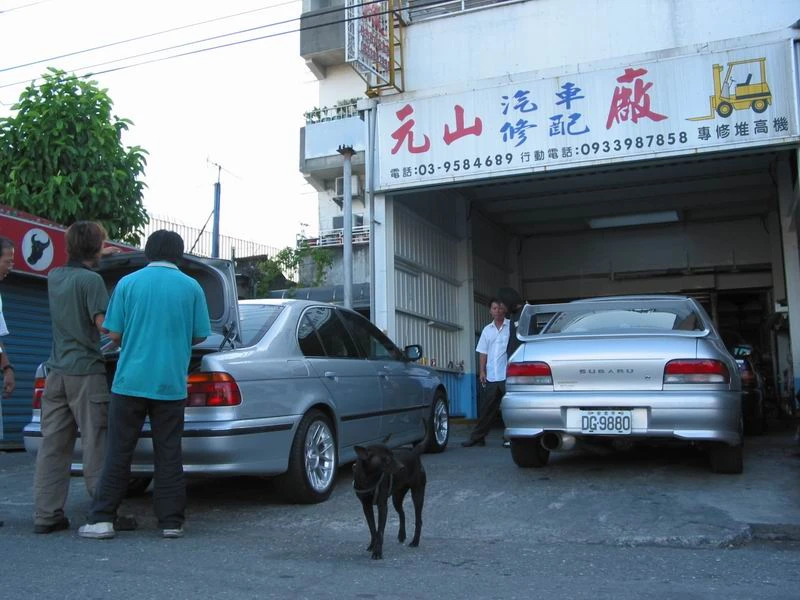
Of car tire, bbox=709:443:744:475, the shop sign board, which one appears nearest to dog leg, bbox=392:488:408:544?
car tire, bbox=709:443:744:475

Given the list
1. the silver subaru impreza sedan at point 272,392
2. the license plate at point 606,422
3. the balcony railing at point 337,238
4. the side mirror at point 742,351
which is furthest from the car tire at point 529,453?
the balcony railing at point 337,238

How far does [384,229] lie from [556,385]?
232 inches

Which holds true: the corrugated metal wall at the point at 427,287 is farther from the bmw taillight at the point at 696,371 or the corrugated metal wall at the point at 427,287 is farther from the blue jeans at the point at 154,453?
the blue jeans at the point at 154,453

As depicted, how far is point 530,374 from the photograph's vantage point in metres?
5.96

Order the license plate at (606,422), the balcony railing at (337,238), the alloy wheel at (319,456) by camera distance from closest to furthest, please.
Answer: the alloy wheel at (319,456)
the license plate at (606,422)
the balcony railing at (337,238)

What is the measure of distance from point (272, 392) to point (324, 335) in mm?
1093

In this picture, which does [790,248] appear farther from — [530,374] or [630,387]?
[530,374]

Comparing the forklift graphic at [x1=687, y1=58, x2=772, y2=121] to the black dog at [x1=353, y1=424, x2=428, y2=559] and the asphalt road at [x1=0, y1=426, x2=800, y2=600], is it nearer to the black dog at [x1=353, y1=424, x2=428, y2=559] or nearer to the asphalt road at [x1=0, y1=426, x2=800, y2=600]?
the asphalt road at [x1=0, y1=426, x2=800, y2=600]

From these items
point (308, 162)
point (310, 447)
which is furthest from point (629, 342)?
point (308, 162)

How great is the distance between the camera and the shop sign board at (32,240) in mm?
9477

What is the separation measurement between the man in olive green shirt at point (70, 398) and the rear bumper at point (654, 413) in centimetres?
296

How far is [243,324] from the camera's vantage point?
5711 millimetres

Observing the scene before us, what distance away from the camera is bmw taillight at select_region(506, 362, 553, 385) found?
589 centimetres

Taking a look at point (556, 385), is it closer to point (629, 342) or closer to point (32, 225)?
point (629, 342)
